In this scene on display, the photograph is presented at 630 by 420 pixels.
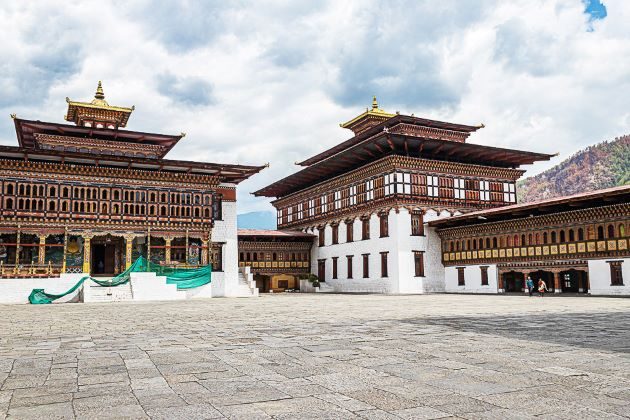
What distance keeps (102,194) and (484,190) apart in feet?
87.9

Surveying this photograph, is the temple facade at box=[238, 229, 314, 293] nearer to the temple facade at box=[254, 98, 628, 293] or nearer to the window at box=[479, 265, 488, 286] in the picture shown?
the temple facade at box=[254, 98, 628, 293]

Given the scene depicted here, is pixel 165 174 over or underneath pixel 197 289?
over

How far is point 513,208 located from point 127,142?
84.8 ft

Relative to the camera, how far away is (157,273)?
3206 cm

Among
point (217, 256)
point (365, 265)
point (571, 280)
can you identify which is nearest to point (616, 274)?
point (571, 280)

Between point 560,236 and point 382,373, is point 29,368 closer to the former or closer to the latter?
point 382,373

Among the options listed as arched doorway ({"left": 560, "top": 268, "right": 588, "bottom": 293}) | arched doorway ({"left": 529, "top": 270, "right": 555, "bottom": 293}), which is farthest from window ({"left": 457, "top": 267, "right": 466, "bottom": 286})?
arched doorway ({"left": 560, "top": 268, "right": 588, "bottom": 293})

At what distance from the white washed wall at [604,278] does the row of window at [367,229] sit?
12.4 metres

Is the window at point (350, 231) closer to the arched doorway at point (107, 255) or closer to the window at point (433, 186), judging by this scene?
the window at point (433, 186)

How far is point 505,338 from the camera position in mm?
A: 9953

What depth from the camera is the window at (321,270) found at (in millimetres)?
49312

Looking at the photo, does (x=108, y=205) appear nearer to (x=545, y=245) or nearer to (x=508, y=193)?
(x=545, y=245)

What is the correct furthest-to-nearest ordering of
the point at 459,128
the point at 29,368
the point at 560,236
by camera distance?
1. the point at 459,128
2. the point at 560,236
3. the point at 29,368

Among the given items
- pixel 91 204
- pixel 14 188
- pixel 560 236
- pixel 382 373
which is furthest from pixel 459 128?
pixel 382 373
